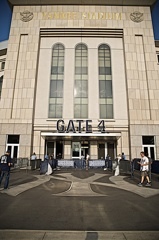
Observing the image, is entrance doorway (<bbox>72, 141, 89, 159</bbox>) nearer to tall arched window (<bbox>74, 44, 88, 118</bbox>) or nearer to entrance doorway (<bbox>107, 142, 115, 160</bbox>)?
entrance doorway (<bbox>107, 142, 115, 160</bbox>)

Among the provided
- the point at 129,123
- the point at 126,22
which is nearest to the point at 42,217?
the point at 129,123

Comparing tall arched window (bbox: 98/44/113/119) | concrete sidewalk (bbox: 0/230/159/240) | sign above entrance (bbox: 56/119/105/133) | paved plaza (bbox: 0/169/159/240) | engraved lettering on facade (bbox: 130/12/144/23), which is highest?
engraved lettering on facade (bbox: 130/12/144/23)

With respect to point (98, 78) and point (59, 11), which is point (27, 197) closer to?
point (98, 78)

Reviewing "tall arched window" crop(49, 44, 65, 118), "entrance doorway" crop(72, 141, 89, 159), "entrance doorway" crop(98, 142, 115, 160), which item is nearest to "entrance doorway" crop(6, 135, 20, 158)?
"tall arched window" crop(49, 44, 65, 118)

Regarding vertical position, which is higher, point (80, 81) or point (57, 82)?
point (80, 81)

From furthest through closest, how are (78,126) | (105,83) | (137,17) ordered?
1. (137,17)
2. (105,83)
3. (78,126)

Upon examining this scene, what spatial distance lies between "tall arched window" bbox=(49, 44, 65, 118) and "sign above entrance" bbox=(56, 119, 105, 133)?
6.07ft

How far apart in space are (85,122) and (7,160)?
16.7 meters

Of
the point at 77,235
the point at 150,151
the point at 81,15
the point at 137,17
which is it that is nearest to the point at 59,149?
the point at 150,151

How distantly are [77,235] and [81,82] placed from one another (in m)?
24.7

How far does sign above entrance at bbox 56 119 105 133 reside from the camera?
23.6m

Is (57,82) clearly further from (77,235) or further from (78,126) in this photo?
(77,235)

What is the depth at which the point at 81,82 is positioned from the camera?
26.7m

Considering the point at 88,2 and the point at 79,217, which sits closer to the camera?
the point at 79,217
